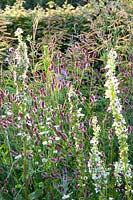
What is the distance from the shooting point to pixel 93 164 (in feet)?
8.18

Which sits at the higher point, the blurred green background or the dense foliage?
the blurred green background

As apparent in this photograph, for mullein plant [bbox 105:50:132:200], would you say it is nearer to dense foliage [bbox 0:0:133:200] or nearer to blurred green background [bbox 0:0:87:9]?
dense foliage [bbox 0:0:133:200]

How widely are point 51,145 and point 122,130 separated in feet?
3.09

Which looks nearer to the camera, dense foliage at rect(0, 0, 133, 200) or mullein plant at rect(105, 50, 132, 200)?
mullein plant at rect(105, 50, 132, 200)

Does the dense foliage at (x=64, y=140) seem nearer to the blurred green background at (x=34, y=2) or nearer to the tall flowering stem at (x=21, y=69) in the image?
the tall flowering stem at (x=21, y=69)

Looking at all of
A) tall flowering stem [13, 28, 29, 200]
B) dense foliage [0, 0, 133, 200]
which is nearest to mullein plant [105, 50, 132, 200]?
dense foliage [0, 0, 133, 200]

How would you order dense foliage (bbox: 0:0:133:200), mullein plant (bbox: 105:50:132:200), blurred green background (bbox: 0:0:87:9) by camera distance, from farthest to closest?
blurred green background (bbox: 0:0:87:9)
dense foliage (bbox: 0:0:133:200)
mullein plant (bbox: 105:50:132:200)

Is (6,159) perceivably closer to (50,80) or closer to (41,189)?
(41,189)

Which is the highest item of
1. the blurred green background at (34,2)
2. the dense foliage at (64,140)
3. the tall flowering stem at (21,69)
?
the blurred green background at (34,2)


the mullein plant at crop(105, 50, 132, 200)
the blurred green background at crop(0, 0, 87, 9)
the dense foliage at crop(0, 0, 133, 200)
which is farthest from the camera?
the blurred green background at crop(0, 0, 87, 9)

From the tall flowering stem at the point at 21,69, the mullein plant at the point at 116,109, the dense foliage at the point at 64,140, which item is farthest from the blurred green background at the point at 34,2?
the mullein plant at the point at 116,109

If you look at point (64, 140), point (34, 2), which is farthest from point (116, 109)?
point (34, 2)

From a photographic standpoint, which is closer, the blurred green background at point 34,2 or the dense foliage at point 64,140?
the dense foliage at point 64,140

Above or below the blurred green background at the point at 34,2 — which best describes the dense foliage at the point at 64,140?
below
